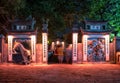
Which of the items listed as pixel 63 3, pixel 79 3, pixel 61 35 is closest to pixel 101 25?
pixel 79 3

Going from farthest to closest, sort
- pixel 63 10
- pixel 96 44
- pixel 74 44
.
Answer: pixel 63 10 → pixel 96 44 → pixel 74 44

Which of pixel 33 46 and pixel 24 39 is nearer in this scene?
pixel 33 46

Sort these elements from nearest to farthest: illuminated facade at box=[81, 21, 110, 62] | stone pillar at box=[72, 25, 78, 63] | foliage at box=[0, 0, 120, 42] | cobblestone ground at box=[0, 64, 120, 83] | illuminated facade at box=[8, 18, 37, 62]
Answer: cobblestone ground at box=[0, 64, 120, 83] → foliage at box=[0, 0, 120, 42] → illuminated facade at box=[8, 18, 37, 62] → stone pillar at box=[72, 25, 78, 63] → illuminated facade at box=[81, 21, 110, 62]

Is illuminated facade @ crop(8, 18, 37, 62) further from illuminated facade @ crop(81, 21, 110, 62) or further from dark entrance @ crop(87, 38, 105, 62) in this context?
dark entrance @ crop(87, 38, 105, 62)

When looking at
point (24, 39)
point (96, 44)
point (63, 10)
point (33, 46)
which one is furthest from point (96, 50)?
point (24, 39)

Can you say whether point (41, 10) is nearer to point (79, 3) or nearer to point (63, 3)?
point (63, 3)

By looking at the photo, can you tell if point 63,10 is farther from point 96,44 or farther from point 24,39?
point 24,39

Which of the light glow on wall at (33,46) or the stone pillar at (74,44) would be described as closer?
the light glow on wall at (33,46)

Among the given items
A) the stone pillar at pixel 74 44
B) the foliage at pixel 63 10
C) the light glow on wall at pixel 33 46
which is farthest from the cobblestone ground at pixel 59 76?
the stone pillar at pixel 74 44

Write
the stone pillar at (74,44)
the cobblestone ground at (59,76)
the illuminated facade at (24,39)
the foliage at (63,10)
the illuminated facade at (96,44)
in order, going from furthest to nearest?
1. the illuminated facade at (96,44)
2. the stone pillar at (74,44)
3. the illuminated facade at (24,39)
4. the foliage at (63,10)
5. the cobblestone ground at (59,76)

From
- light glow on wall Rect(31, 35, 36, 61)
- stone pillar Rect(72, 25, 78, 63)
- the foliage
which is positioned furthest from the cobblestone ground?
stone pillar Rect(72, 25, 78, 63)

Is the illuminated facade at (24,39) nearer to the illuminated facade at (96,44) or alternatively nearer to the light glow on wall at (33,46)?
the light glow on wall at (33,46)

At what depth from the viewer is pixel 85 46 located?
799 inches

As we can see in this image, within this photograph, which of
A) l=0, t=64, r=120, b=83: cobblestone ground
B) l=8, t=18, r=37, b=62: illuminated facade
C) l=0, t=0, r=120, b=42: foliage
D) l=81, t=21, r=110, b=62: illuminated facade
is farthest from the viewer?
l=81, t=21, r=110, b=62: illuminated facade
